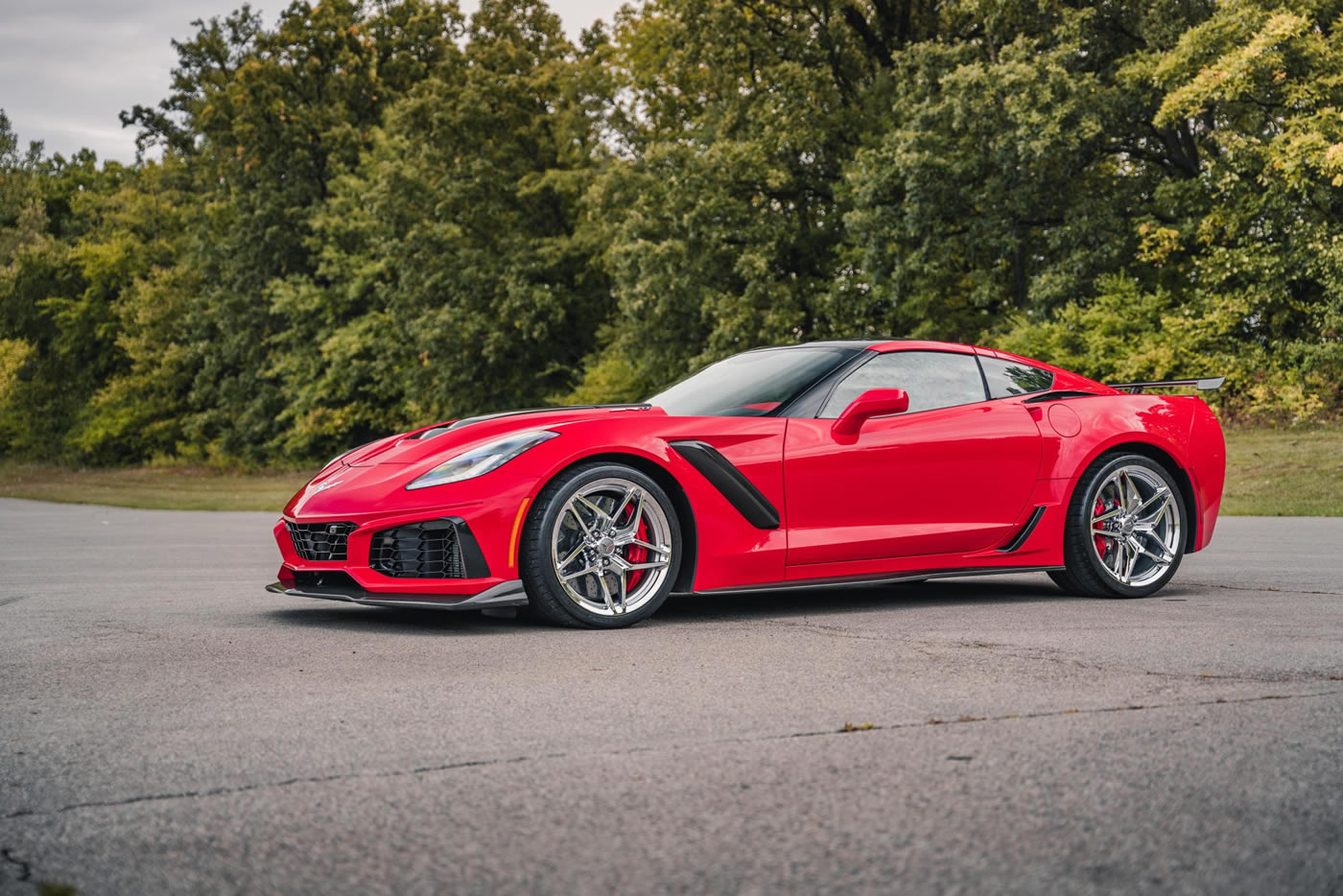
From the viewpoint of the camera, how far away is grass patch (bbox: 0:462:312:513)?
24.8 metres

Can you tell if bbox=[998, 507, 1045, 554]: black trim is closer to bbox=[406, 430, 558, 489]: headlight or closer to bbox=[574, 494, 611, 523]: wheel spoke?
bbox=[574, 494, 611, 523]: wheel spoke

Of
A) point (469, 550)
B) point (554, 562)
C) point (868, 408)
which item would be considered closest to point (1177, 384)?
point (868, 408)

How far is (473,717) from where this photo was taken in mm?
3961

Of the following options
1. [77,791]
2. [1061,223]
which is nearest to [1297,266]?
[1061,223]

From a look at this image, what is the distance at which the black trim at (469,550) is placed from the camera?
5648 millimetres

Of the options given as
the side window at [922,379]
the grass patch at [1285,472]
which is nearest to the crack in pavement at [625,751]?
the side window at [922,379]

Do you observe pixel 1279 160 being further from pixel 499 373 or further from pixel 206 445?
pixel 206 445

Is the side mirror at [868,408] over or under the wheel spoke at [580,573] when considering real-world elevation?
over

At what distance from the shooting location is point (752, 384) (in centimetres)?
680

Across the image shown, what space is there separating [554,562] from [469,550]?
0.37m

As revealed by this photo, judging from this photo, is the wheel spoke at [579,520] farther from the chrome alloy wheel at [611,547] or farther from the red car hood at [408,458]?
the red car hood at [408,458]

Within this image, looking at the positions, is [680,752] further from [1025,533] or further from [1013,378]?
[1013,378]

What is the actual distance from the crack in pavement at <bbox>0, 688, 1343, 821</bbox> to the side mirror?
2471 millimetres

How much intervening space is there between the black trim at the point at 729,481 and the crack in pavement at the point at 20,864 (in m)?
3.72
